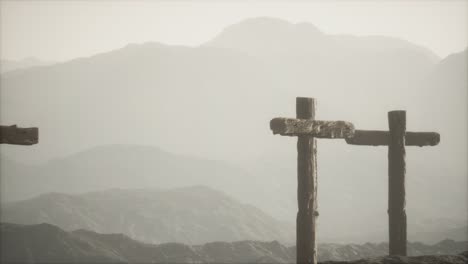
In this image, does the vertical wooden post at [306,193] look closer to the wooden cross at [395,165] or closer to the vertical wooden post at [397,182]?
the wooden cross at [395,165]

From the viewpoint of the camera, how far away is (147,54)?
132750 mm

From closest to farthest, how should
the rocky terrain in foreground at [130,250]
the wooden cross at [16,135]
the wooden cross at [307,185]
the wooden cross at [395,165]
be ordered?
the wooden cross at [16,135] < the wooden cross at [307,185] < the wooden cross at [395,165] < the rocky terrain in foreground at [130,250]

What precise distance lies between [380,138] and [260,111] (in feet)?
351

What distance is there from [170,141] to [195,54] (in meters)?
35.2

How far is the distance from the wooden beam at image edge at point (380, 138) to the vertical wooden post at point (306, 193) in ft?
7.16

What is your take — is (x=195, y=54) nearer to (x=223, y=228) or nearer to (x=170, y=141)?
(x=170, y=141)

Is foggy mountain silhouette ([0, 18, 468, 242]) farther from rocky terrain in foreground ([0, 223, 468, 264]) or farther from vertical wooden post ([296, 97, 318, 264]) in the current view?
vertical wooden post ([296, 97, 318, 264])

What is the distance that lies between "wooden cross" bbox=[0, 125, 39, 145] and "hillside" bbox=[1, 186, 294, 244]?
32.7 m

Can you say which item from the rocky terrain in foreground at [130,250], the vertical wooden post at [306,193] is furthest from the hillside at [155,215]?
the vertical wooden post at [306,193]

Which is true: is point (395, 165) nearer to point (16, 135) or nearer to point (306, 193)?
point (306, 193)

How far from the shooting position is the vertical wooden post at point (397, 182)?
344 inches

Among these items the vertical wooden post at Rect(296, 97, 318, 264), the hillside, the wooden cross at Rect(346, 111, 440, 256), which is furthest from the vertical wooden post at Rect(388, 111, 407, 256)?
the hillside

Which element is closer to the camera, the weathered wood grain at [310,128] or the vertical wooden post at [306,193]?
the weathered wood grain at [310,128]

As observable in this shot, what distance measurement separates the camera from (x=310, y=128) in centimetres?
653
